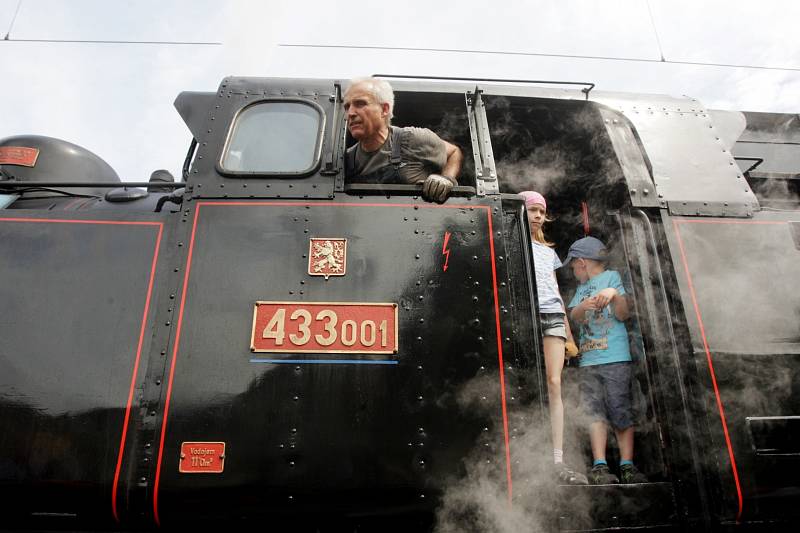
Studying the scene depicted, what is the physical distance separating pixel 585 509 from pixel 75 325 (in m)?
2.33

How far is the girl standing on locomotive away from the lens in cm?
251

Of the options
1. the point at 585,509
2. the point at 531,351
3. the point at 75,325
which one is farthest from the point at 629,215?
the point at 75,325

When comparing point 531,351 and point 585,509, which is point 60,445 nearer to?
point 531,351

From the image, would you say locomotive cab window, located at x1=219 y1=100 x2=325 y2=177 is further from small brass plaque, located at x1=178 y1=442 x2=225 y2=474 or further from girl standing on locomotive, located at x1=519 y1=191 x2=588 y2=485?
small brass plaque, located at x1=178 y1=442 x2=225 y2=474

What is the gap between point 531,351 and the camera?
2.29 metres

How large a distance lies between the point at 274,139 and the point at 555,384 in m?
1.93

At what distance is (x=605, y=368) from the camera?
8.89 ft

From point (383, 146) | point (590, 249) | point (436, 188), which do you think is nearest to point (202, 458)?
point (436, 188)

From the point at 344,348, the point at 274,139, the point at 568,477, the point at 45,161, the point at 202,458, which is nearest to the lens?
the point at 202,458

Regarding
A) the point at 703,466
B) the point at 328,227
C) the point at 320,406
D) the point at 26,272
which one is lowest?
the point at 703,466

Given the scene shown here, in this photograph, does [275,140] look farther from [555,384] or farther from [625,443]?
[625,443]

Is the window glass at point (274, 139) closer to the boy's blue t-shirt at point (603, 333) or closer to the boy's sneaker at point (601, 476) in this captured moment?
the boy's blue t-shirt at point (603, 333)

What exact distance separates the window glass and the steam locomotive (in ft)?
0.04

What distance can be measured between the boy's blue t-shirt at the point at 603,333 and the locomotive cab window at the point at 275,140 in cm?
173
